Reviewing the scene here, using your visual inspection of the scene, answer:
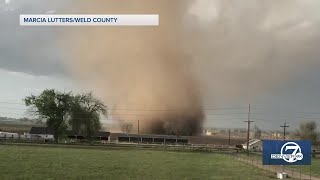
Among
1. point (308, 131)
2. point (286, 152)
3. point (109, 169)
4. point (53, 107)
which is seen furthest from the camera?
point (308, 131)

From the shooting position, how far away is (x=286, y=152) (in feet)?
94.5

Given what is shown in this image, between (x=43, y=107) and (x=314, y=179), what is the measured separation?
82968mm

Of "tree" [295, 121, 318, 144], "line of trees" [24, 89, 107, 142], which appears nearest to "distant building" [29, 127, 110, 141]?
"line of trees" [24, 89, 107, 142]

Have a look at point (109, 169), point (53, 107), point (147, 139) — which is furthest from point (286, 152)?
point (147, 139)

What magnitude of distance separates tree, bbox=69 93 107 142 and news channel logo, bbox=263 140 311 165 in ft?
266

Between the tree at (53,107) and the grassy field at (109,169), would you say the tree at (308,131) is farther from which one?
the grassy field at (109,169)

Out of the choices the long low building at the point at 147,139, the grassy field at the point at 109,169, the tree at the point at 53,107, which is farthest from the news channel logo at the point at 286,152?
the long low building at the point at 147,139

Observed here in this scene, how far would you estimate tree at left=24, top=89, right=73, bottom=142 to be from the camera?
10600 cm

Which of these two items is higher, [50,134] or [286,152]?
[286,152]

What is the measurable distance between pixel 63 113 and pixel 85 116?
509 centimetres

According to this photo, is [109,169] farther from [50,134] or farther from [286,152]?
[50,134]

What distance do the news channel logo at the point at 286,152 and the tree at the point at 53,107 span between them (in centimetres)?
8089

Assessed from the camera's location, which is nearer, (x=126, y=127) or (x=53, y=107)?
(x=53, y=107)

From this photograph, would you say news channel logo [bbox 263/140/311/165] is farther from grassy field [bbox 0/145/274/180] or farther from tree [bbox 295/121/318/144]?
tree [bbox 295/121/318/144]
